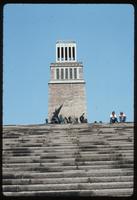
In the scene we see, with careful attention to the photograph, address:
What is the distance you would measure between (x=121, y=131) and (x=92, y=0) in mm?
8700

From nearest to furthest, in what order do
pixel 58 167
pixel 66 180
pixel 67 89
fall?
pixel 66 180 → pixel 58 167 → pixel 67 89

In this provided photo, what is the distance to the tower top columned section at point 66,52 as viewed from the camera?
73938 millimetres

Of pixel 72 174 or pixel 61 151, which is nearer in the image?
pixel 72 174

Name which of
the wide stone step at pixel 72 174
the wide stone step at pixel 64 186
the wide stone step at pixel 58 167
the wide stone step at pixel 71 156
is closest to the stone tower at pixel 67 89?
the wide stone step at pixel 71 156

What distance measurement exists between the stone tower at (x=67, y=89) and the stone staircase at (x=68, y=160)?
40.6m

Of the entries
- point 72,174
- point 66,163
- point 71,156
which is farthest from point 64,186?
point 71,156

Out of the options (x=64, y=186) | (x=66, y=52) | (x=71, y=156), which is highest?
(x=66, y=52)

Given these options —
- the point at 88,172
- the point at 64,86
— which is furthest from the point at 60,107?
the point at 88,172

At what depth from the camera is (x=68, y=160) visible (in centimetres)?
866

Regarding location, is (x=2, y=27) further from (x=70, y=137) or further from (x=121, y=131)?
(x=121, y=131)

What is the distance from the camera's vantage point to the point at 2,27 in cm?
329

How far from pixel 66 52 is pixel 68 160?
65.8m

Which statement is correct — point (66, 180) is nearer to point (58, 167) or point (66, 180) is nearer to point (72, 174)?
point (72, 174)

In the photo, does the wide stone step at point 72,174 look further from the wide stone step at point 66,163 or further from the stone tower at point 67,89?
the stone tower at point 67,89
